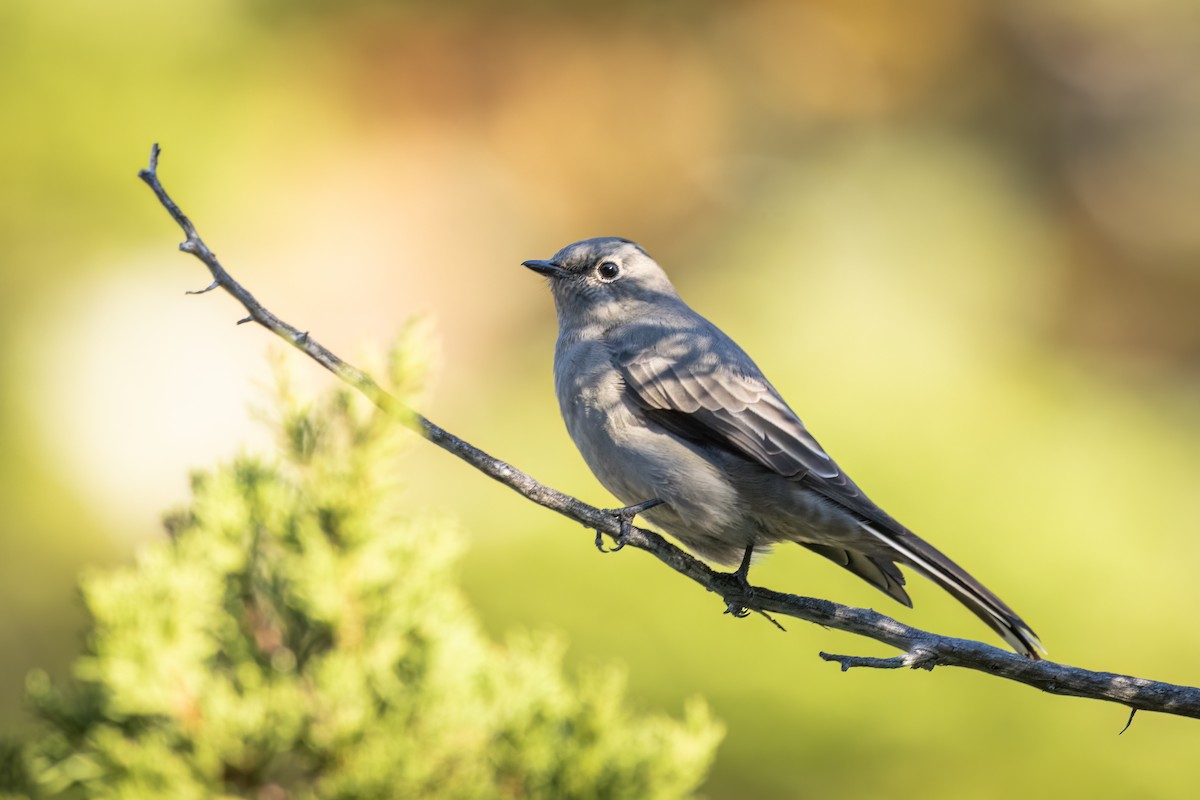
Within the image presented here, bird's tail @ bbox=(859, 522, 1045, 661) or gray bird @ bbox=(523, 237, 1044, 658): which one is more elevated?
gray bird @ bbox=(523, 237, 1044, 658)

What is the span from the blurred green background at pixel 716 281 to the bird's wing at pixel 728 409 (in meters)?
0.77

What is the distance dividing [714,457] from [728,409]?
130mm

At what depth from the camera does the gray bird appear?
111 inches

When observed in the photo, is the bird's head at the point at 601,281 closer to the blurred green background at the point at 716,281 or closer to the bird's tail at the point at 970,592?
the blurred green background at the point at 716,281

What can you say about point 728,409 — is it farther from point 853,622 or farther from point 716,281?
point 716,281

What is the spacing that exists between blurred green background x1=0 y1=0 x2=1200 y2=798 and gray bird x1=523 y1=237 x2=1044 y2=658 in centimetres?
69

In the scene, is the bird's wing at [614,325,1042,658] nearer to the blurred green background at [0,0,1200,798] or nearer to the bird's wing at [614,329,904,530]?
the bird's wing at [614,329,904,530]

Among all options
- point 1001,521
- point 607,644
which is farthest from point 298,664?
point 1001,521

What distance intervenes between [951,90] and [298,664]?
7995 millimetres

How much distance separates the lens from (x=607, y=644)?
4.44 meters

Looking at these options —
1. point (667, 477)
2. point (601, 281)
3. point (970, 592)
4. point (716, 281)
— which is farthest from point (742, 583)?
point (716, 281)

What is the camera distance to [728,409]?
299 cm

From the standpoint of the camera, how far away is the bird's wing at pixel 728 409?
283 centimetres

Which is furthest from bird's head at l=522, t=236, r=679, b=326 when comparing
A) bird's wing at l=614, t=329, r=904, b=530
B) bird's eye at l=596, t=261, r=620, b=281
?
bird's wing at l=614, t=329, r=904, b=530
